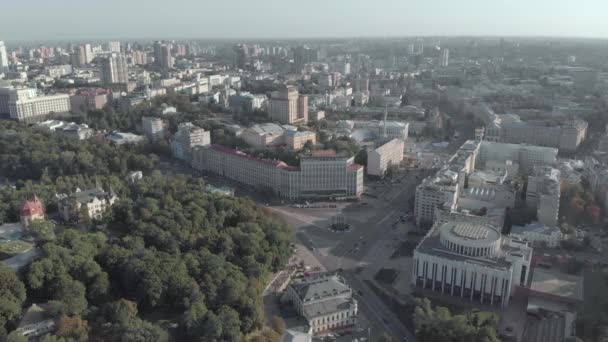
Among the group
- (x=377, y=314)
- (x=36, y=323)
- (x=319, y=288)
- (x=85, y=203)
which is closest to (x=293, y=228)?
(x=319, y=288)

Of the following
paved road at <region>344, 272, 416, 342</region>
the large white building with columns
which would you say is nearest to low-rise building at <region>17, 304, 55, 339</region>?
paved road at <region>344, 272, 416, 342</region>

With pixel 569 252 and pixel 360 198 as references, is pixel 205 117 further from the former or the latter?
pixel 569 252

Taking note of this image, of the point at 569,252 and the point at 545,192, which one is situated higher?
the point at 545,192

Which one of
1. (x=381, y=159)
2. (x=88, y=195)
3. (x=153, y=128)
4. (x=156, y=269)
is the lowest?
(x=156, y=269)

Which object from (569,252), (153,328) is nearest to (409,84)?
(569,252)

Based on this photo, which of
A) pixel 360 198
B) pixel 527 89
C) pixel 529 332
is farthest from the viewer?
pixel 527 89

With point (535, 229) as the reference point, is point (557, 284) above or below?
below

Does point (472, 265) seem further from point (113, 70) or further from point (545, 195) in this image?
point (113, 70)

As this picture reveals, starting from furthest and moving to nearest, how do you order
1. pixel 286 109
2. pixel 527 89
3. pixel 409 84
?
1. pixel 409 84
2. pixel 527 89
3. pixel 286 109
